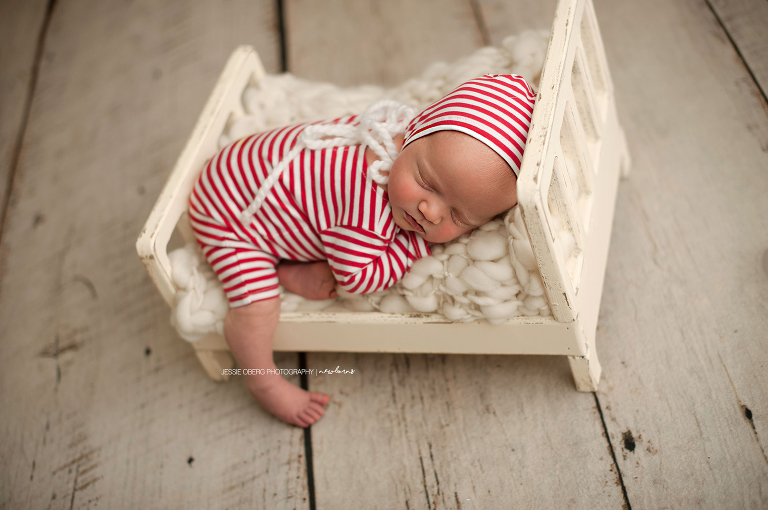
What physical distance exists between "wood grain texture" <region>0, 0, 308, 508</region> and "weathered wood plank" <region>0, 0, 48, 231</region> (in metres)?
0.05

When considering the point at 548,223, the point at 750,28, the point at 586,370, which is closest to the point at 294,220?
the point at 548,223

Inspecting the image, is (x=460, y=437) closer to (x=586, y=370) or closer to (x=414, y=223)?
(x=586, y=370)

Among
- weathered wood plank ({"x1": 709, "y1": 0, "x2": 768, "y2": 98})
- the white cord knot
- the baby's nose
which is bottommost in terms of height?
weathered wood plank ({"x1": 709, "y1": 0, "x2": 768, "y2": 98})

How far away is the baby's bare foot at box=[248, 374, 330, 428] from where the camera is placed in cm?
111

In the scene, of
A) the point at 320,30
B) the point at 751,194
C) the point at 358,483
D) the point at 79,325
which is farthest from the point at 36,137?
the point at 751,194

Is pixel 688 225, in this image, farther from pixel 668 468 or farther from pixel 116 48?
pixel 116 48

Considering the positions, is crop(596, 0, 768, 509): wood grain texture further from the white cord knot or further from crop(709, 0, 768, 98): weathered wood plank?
the white cord knot

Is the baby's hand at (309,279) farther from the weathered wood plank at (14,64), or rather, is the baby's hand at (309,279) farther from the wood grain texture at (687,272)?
the weathered wood plank at (14,64)

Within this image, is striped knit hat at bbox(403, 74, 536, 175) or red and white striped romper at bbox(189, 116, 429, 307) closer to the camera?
striped knit hat at bbox(403, 74, 536, 175)

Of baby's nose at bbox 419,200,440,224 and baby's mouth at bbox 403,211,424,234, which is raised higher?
baby's nose at bbox 419,200,440,224

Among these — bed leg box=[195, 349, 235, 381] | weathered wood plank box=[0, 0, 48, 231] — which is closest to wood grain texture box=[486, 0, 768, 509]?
bed leg box=[195, 349, 235, 381]

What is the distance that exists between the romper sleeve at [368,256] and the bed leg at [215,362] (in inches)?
14.3

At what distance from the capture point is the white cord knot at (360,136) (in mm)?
957

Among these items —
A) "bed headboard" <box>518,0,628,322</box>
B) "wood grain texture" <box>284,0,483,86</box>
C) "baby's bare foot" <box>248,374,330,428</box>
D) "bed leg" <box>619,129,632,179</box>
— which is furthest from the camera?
"wood grain texture" <box>284,0,483,86</box>
